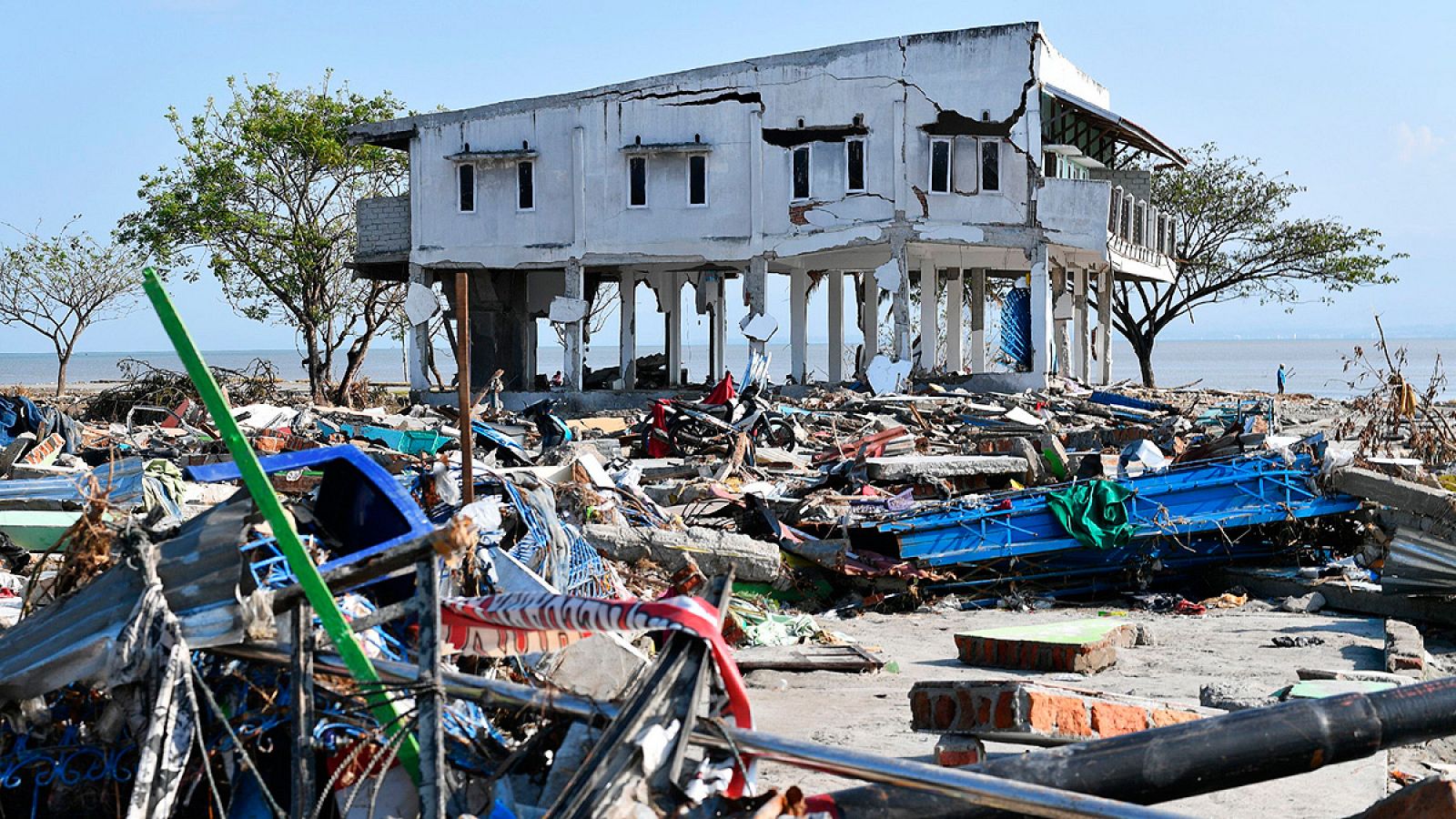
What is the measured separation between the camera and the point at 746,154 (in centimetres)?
2897

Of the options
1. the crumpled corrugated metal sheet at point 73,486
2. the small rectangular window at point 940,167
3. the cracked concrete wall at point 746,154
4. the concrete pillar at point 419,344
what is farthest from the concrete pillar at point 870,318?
the crumpled corrugated metal sheet at point 73,486

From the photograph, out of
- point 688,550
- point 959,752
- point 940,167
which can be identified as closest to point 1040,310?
point 940,167

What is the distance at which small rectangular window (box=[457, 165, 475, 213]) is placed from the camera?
1238 inches

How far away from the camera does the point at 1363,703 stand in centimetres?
490

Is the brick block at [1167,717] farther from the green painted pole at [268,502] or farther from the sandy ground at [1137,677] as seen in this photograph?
the green painted pole at [268,502]

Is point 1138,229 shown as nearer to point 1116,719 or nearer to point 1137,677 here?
point 1137,677

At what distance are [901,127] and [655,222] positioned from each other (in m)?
5.88

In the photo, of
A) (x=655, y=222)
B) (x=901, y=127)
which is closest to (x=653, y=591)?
(x=901, y=127)

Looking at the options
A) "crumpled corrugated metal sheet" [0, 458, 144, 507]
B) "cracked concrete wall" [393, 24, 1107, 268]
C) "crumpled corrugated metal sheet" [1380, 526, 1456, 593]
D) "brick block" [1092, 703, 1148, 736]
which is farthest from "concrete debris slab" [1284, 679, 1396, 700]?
"cracked concrete wall" [393, 24, 1107, 268]

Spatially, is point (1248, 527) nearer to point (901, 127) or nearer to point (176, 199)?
point (901, 127)

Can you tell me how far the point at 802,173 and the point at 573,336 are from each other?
6594mm

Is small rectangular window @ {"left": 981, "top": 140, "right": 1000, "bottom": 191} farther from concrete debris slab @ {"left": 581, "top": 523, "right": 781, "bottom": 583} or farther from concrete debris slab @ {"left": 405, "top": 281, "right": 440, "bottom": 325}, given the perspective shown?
concrete debris slab @ {"left": 581, "top": 523, "right": 781, "bottom": 583}

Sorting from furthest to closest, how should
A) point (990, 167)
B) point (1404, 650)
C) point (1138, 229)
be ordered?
point (1138, 229) → point (990, 167) → point (1404, 650)

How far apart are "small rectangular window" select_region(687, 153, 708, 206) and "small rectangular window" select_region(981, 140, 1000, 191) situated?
5971 mm
